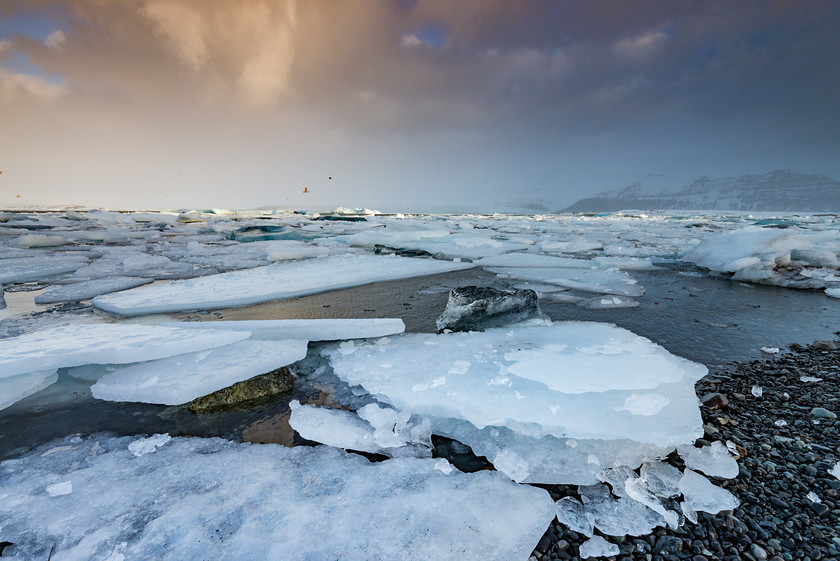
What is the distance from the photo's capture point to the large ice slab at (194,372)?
68.6 inches

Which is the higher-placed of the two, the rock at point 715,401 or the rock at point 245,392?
the rock at point 715,401

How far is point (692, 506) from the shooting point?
111 centimetres

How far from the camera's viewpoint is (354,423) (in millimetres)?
1572

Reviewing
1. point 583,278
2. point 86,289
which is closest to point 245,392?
point 86,289

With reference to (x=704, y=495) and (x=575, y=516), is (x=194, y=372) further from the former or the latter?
(x=704, y=495)

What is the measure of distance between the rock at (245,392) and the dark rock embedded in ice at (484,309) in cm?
128

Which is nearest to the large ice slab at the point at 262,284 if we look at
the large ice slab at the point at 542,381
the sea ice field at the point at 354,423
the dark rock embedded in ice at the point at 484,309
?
the sea ice field at the point at 354,423

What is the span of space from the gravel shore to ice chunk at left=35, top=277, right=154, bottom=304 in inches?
188

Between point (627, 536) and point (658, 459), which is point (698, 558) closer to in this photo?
point (627, 536)

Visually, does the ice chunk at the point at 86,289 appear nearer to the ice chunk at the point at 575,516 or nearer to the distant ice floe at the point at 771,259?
the ice chunk at the point at 575,516

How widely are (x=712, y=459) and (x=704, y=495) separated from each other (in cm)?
24

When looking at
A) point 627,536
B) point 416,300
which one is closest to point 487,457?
point 627,536

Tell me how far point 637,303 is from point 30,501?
443 cm

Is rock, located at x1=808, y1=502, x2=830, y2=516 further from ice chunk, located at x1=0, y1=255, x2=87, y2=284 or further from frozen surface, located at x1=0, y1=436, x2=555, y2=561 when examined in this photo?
ice chunk, located at x1=0, y1=255, x2=87, y2=284
